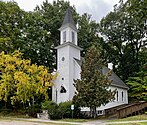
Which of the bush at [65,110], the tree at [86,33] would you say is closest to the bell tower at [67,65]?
the bush at [65,110]

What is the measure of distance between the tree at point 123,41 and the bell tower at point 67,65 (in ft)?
45.0

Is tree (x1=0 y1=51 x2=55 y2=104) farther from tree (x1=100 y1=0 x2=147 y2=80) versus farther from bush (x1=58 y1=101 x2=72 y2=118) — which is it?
tree (x1=100 y1=0 x2=147 y2=80)

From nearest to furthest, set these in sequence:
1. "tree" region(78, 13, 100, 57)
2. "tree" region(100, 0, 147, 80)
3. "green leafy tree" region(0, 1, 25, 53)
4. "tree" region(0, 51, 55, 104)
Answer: "tree" region(0, 51, 55, 104), "green leafy tree" region(0, 1, 25, 53), "tree" region(78, 13, 100, 57), "tree" region(100, 0, 147, 80)

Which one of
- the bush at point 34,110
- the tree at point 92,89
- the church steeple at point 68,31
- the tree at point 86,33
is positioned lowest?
the bush at point 34,110

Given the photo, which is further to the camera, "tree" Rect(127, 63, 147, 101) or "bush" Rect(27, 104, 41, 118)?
"tree" Rect(127, 63, 147, 101)

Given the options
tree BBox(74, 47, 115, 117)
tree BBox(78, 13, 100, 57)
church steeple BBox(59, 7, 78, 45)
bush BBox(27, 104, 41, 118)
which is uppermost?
tree BBox(78, 13, 100, 57)

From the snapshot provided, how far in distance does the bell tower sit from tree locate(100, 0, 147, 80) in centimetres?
1371

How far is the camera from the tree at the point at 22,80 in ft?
92.5

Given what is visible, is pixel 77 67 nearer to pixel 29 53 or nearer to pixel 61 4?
pixel 29 53

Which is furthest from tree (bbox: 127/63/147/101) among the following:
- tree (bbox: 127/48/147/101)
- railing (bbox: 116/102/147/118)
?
railing (bbox: 116/102/147/118)

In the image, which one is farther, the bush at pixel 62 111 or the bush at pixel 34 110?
the bush at pixel 34 110

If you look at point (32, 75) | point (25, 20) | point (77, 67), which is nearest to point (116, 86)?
point (77, 67)

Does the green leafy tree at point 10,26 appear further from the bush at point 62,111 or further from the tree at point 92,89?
the tree at point 92,89

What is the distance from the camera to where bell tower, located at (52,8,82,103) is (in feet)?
97.1
